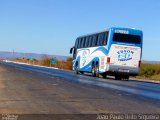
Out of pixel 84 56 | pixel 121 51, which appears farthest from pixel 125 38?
pixel 84 56

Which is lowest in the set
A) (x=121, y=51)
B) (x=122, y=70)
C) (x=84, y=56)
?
(x=122, y=70)

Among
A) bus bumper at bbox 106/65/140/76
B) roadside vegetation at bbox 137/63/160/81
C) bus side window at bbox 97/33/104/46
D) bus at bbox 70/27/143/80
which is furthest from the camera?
roadside vegetation at bbox 137/63/160/81

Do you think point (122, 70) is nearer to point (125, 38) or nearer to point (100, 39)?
point (125, 38)

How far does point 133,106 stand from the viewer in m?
15.4

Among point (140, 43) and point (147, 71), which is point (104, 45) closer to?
point (140, 43)

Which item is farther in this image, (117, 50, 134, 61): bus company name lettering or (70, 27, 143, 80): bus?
(117, 50, 134, 61): bus company name lettering

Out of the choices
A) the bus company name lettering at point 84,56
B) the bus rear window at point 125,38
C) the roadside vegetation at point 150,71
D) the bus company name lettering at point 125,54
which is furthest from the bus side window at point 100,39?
the roadside vegetation at point 150,71

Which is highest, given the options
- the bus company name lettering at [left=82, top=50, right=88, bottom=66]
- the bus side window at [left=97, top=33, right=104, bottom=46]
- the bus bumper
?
the bus side window at [left=97, top=33, right=104, bottom=46]

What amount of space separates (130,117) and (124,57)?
25.3m

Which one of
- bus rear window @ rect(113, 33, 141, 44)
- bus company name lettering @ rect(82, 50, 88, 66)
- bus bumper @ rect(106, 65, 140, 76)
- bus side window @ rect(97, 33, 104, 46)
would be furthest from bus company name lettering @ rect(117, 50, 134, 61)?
bus company name lettering @ rect(82, 50, 88, 66)

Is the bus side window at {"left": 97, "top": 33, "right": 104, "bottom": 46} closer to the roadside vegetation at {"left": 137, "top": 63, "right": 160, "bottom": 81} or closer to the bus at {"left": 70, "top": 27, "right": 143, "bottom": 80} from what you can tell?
the bus at {"left": 70, "top": 27, "right": 143, "bottom": 80}

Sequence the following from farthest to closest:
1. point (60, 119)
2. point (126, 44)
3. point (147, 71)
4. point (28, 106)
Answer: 1. point (147, 71)
2. point (126, 44)
3. point (28, 106)
4. point (60, 119)

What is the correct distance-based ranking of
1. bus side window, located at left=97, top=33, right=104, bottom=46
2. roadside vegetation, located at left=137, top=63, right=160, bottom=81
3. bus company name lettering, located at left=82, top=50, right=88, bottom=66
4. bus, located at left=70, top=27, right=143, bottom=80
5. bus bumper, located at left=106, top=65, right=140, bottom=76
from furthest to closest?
roadside vegetation, located at left=137, top=63, right=160, bottom=81
bus company name lettering, located at left=82, top=50, right=88, bottom=66
bus side window, located at left=97, top=33, right=104, bottom=46
bus bumper, located at left=106, top=65, right=140, bottom=76
bus, located at left=70, top=27, right=143, bottom=80

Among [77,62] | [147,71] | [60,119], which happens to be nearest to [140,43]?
[77,62]
